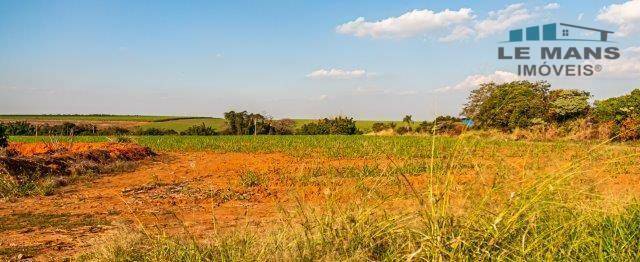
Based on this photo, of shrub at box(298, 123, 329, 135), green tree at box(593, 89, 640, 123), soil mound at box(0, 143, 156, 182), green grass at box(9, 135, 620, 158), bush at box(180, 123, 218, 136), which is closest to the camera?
green grass at box(9, 135, 620, 158)

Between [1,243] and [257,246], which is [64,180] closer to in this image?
[1,243]

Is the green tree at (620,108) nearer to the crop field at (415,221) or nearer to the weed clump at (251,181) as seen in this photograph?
the weed clump at (251,181)

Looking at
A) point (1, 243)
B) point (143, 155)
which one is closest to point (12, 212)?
point (1, 243)

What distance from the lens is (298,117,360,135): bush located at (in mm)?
42975

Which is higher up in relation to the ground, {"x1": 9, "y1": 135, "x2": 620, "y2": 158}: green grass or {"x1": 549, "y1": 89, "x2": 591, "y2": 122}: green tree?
{"x1": 549, "y1": 89, "x2": 591, "y2": 122}: green tree

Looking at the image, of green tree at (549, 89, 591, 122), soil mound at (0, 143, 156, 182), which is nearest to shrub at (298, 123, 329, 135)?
green tree at (549, 89, 591, 122)

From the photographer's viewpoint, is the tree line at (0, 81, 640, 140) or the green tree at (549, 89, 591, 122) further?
the green tree at (549, 89, 591, 122)

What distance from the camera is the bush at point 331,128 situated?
42975mm

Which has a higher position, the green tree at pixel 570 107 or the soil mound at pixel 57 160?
the green tree at pixel 570 107

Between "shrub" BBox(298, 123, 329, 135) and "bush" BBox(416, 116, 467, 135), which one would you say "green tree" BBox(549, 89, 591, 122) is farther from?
"bush" BBox(416, 116, 467, 135)

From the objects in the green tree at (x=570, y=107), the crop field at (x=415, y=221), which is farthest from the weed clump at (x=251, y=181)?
the green tree at (x=570, y=107)

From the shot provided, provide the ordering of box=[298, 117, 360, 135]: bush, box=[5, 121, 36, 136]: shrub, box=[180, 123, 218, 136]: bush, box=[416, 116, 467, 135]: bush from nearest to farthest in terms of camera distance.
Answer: box=[416, 116, 467, 135]: bush, box=[180, 123, 218, 136]: bush, box=[298, 117, 360, 135]: bush, box=[5, 121, 36, 136]: shrub

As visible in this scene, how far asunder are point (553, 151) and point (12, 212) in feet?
21.6

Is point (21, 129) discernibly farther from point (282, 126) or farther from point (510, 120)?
point (510, 120)
